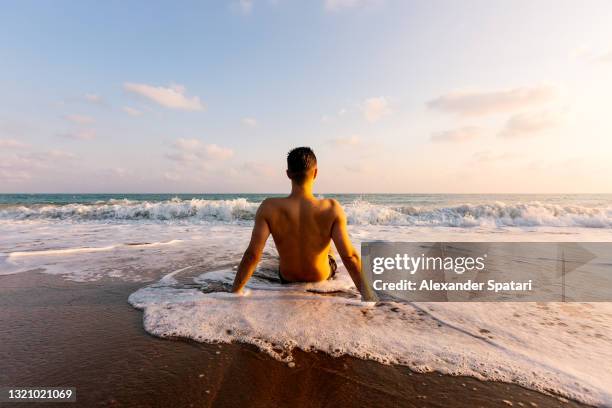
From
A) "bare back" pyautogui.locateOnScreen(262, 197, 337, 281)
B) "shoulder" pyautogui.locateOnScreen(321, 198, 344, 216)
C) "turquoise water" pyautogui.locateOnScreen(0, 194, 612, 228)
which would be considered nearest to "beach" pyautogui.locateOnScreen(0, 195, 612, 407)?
"bare back" pyautogui.locateOnScreen(262, 197, 337, 281)

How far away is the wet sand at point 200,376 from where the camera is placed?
174 centimetres

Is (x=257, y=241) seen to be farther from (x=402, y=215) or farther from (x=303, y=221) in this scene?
(x=402, y=215)

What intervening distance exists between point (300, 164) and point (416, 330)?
186 centimetres

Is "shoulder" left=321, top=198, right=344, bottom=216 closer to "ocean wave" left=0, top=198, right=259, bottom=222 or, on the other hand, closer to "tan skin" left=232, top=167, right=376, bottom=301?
"tan skin" left=232, top=167, right=376, bottom=301

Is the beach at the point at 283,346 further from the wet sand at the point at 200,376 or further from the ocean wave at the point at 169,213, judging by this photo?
the ocean wave at the point at 169,213

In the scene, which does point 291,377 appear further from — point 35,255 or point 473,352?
point 35,255

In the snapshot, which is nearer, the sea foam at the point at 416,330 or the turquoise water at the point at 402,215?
the sea foam at the point at 416,330

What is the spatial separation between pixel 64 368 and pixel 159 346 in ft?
1.87

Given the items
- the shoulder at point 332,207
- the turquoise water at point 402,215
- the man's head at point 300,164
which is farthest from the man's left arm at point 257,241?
the turquoise water at point 402,215

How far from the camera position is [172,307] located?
3143 millimetres

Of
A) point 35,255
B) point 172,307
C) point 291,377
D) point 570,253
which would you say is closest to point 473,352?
point 291,377

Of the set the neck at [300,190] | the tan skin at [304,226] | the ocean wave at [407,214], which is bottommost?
the ocean wave at [407,214]

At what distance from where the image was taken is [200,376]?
1953 mm

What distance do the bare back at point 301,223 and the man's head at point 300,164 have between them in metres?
0.22
